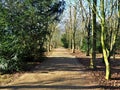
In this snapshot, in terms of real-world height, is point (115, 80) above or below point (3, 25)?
below

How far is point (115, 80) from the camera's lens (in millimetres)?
16516

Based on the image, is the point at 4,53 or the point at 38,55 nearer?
the point at 4,53

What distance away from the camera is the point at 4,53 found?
859 inches

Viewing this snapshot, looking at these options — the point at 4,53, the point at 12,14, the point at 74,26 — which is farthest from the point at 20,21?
the point at 74,26

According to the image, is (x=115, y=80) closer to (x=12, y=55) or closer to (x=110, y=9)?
(x=110, y=9)

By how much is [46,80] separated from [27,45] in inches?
400

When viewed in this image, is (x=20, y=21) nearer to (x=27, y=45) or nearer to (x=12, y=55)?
(x=27, y=45)

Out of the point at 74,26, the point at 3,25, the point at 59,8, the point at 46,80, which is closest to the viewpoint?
the point at 46,80

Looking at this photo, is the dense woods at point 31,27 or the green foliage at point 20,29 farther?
the green foliage at point 20,29

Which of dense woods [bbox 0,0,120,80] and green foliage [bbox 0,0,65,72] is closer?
dense woods [bbox 0,0,120,80]

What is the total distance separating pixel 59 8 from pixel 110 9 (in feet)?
45.4

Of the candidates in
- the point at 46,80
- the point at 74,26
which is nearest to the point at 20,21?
the point at 46,80

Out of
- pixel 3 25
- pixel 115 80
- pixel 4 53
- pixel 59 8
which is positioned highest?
pixel 59 8

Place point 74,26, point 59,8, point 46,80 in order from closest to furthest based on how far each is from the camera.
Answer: point 46,80, point 59,8, point 74,26
